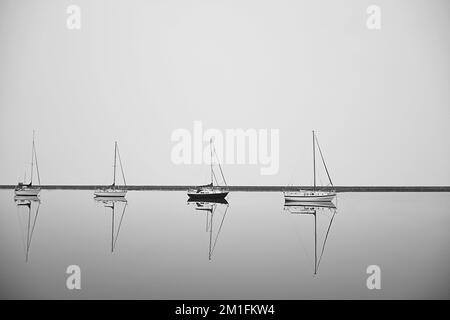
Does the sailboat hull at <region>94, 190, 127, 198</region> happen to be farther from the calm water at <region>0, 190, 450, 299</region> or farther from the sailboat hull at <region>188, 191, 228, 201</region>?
the calm water at <region>0, 190, 450, 299</region>

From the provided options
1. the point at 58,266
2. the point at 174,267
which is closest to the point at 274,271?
the point at 174,267

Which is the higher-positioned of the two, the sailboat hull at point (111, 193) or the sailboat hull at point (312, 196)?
the sailboat hull at point (312, 196)

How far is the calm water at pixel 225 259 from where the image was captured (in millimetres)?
16906

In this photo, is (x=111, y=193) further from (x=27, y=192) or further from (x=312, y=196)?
(x=312, y=196)

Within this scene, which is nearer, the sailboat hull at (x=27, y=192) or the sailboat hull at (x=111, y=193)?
the sailboat hull at (x=111, y=193)

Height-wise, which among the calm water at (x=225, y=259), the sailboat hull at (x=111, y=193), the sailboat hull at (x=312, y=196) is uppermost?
the calm water at (x=225, y=259)

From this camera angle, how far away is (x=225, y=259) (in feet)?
78.7

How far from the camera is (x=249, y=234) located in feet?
112

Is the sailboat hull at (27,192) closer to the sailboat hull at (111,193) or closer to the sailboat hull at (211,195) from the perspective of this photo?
the sailboat hull at (111,193)

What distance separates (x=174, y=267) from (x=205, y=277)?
2665 mm

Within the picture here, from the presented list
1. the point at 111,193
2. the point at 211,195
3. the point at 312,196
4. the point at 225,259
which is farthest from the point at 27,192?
the point at 225,259

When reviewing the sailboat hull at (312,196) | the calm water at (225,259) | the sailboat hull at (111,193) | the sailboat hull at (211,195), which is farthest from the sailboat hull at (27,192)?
the calm water at (225,259)
